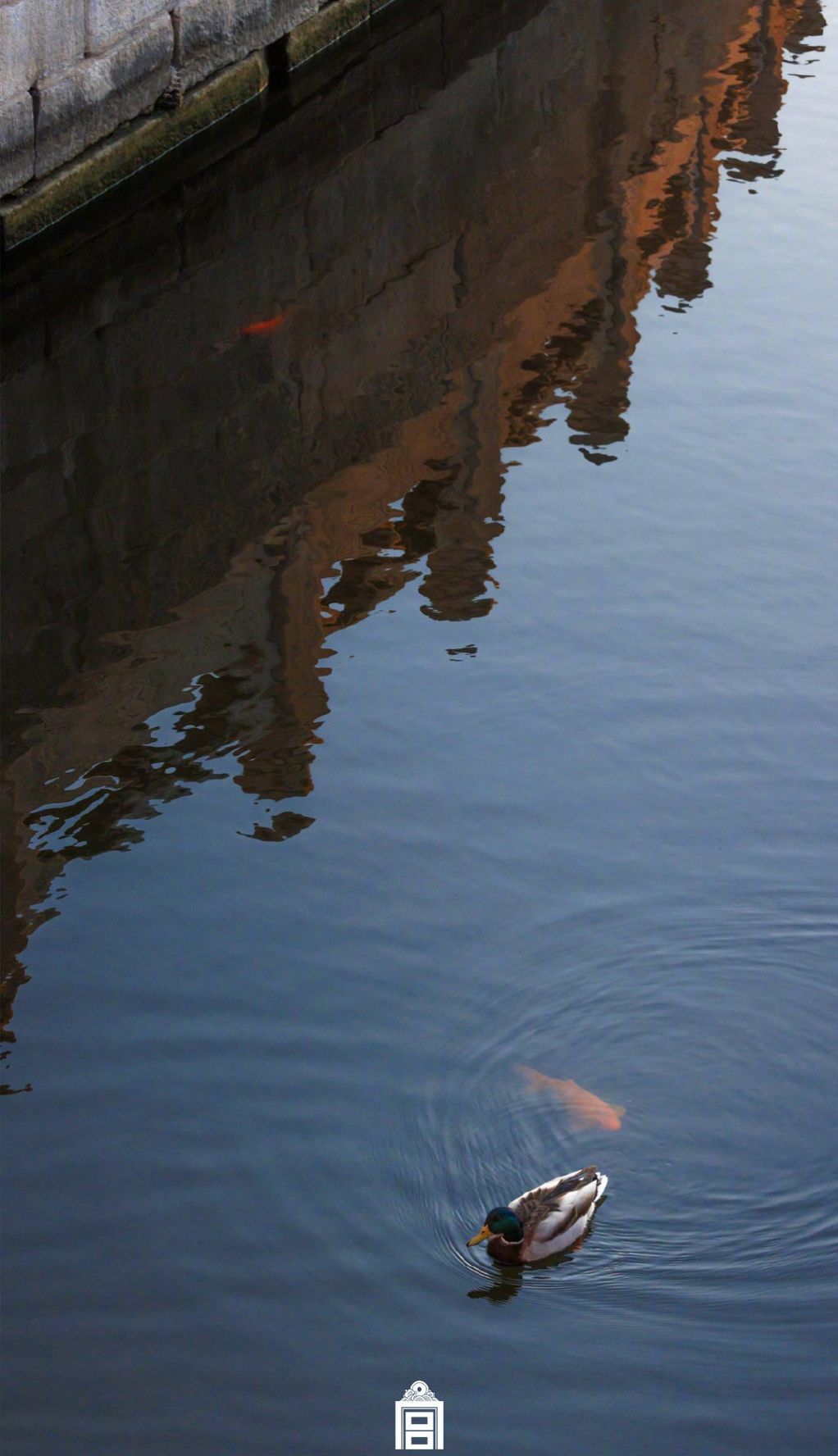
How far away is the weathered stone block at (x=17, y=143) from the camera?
13.4 meters

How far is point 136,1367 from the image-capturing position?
19.9 ft

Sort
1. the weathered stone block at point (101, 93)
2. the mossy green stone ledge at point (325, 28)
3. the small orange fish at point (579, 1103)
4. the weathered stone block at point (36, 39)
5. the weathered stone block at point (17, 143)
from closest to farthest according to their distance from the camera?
the small orange fish at point (579, 1103), the weathered stone block at point (36, 39), the weathered stone block at point (17, 143), the weathered stone block at point (101, 93), the mossy green stone ledge at point (325, 28)

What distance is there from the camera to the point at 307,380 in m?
12.9

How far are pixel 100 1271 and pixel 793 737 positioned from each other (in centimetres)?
470

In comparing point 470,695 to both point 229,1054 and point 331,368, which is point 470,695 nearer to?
point 229,1054

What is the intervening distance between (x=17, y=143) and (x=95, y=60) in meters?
1.36

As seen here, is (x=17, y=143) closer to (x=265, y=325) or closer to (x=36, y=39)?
(x=36, y=39)

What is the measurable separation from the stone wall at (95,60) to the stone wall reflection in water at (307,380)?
2.65ft

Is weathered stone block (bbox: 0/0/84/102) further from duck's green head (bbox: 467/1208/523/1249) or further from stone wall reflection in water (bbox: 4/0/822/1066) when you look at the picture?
duck's green head (bbox: 467/1208/523/1249)

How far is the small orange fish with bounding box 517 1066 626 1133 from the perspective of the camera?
719 cm

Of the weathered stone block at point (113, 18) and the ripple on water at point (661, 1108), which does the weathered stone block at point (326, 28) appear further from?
the ripple on water at point (661, 1108)

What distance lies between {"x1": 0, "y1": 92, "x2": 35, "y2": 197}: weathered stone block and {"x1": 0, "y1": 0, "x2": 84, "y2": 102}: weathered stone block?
0.11 m

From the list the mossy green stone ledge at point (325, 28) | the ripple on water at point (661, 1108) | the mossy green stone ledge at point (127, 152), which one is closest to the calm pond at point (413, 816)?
the ripple on water at point (661, 1108)

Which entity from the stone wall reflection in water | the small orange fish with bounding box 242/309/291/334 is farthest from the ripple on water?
the small orange fish with bounding box 242/309/291/334
